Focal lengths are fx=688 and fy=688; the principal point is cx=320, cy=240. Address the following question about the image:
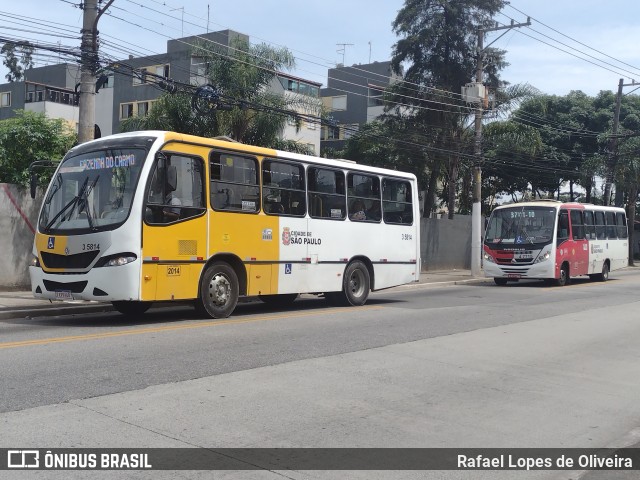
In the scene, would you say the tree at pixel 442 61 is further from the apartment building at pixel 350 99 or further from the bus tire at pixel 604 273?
the apartment building at pixel 350 99

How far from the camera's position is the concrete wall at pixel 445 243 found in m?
29.2

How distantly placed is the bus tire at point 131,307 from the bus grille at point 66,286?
59.6 inches

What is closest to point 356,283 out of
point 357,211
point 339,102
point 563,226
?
point 357,211

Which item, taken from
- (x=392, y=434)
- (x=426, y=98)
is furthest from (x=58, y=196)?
(x=426, y=98)

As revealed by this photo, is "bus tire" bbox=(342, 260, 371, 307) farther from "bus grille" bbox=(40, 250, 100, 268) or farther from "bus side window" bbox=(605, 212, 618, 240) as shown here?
"bus side window" bbox=(605, 212, 618, 240)

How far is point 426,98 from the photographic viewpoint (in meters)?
Result: 31.6

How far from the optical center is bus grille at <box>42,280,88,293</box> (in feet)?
36.4

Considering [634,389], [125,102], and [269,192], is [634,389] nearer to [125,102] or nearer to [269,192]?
[269,192]

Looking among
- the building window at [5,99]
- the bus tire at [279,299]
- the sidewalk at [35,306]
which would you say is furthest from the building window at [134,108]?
the bus tire at [279,299]

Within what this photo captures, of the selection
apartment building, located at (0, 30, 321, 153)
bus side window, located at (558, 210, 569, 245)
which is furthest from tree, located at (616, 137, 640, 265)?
apartment building, located at (0, 30, 321, 153)

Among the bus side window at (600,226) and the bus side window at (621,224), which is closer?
the bus side window at (600,226)

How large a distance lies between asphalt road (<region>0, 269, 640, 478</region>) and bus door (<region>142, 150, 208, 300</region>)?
28.7 inches

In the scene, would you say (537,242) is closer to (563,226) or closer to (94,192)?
(563,226)

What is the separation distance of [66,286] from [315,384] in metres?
5.62
